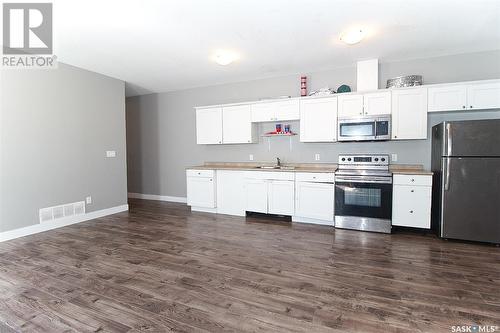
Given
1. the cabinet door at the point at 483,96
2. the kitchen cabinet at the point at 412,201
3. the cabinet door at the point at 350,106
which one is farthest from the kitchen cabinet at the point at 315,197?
the cabinet door at the point at 483,96

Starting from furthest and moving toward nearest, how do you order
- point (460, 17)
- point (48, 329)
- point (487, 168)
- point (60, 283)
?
point (487, 168), point (460, 17), point (60, 283), point (48, 329)

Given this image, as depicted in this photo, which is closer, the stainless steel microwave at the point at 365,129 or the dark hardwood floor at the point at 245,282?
the dark hardwood floor at the point at 245,282

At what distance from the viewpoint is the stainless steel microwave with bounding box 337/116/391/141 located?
3.99 meters

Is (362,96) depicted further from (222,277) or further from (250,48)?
(222,277)

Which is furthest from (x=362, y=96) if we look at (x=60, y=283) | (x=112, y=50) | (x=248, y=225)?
(x=60, y=283)

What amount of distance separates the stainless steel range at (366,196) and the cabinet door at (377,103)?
0.69 meters

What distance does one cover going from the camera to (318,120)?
14.6 ft

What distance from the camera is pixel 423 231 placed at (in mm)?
3887

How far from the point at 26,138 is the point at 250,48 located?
3542 mm

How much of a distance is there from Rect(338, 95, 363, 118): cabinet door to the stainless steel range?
2.30ft

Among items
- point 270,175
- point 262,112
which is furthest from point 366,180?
point 262,112

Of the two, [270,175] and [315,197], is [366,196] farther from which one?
→ [270,175]

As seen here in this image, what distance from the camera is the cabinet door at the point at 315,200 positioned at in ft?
13.7

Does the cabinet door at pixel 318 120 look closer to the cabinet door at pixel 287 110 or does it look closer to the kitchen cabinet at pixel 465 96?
the cabinet door at pixel 287 110
